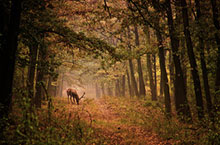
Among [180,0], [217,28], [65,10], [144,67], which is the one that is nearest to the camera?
[217,28]

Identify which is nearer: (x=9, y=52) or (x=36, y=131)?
(x=36, y=131)

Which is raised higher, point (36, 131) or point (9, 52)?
point (9, 52)

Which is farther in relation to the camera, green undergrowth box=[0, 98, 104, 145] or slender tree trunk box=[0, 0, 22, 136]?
slender tree trunk box=[0, 0, 22, 136]

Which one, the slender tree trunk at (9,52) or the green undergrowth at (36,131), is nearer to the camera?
the green undergrowth at (36,131)

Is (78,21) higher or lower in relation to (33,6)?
higher

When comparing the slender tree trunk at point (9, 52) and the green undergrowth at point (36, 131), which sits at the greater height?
the slender tree trunk at point (9, 52)

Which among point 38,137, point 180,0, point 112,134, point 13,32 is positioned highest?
point 180,0

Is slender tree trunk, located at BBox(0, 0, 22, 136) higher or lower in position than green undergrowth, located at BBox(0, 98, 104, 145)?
higher

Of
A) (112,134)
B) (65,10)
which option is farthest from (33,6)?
(112,134)

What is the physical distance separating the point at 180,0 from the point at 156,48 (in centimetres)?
346

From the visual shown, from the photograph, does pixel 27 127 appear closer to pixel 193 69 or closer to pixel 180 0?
pixel 193 69

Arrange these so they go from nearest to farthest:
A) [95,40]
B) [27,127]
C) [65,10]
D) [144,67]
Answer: [27,127] → [95,40] → [65,10] → [144,67]

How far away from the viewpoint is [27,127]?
397 cm

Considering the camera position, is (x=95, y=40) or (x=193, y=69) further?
(x=193, y=69)
